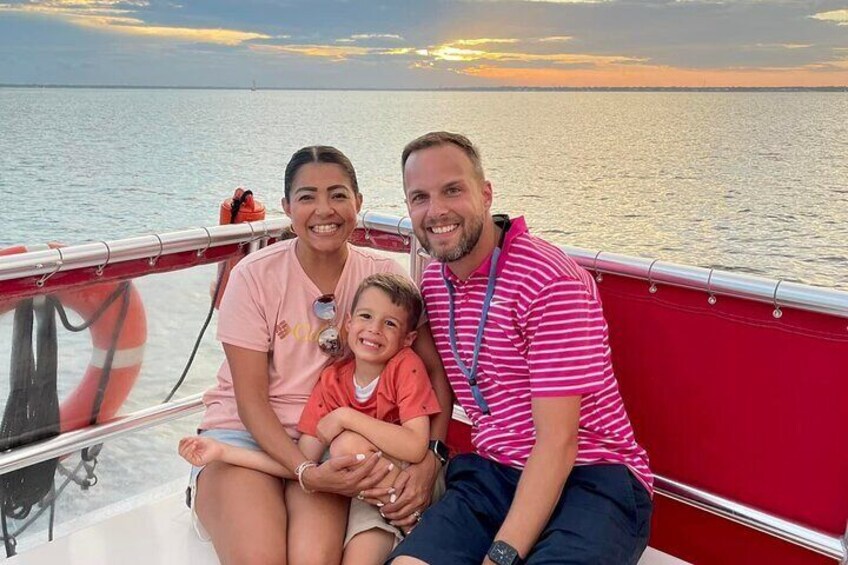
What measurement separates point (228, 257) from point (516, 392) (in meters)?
1.18

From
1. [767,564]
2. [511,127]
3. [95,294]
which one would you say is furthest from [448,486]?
[511,127]

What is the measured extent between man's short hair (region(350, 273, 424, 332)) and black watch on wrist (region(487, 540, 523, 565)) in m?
0.59

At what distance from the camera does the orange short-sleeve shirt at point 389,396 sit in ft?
6.80

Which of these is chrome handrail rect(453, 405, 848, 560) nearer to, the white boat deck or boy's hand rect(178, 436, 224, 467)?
the white boat deck

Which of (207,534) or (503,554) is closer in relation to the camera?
(503,554)

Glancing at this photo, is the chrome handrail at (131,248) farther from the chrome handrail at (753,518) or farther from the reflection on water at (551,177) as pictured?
the reflection on water at (551,177)

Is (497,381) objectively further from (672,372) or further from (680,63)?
(680,63)

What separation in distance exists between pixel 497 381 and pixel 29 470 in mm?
1551

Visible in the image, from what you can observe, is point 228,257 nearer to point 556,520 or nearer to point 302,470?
point 302,470

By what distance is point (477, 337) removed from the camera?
77.0 inches

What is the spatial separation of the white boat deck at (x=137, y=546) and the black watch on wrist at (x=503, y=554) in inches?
17.2

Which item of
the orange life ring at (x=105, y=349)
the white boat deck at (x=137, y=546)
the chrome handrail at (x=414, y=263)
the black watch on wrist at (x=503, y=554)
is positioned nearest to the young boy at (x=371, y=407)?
the white boat deck at (x=137, y=546)

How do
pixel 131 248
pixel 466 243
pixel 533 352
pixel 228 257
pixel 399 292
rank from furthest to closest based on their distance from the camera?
pixel 228 257
pixel 131 248
pixel 399 292
pixel 466 243
pixel 533 352

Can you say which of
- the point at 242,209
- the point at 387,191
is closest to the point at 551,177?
the point at 387,191
